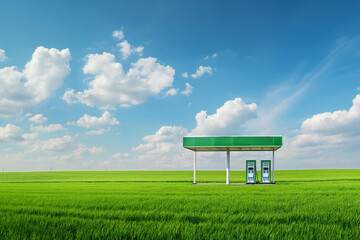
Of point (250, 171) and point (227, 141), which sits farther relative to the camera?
point (250, 171)

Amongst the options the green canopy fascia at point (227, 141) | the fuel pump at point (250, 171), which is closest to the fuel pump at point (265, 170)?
the fuel pump at point (250, 171)

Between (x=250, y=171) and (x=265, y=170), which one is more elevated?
(x=265, y=170)

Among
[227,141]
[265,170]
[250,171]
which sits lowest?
[250,171]

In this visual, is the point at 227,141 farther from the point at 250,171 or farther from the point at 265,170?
the point at 265,170

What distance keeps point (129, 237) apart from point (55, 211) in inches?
173

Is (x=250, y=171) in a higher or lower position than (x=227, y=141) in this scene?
lower

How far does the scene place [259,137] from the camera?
24.9 metres

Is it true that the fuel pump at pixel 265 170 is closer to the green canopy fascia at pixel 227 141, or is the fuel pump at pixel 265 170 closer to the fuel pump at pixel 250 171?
the fuel pump at pixel 250 171

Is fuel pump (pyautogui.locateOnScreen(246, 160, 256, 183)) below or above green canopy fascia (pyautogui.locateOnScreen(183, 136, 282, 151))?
below

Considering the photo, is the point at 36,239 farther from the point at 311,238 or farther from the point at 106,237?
the point at 311,238

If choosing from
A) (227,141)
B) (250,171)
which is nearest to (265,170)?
(250,171)

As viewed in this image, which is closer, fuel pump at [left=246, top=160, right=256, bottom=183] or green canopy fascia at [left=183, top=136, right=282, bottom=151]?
Result: green canopy fascia at [left=183, top=136, right=282, bottom=151]

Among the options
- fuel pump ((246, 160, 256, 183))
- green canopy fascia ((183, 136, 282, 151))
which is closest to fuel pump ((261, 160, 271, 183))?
fuel pump ((246, 160, 256, 183))

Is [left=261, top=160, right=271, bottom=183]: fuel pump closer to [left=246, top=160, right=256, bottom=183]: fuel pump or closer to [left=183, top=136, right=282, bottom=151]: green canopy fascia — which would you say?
[left=246, top=160, right=256, bottom=183]: fuel pump
